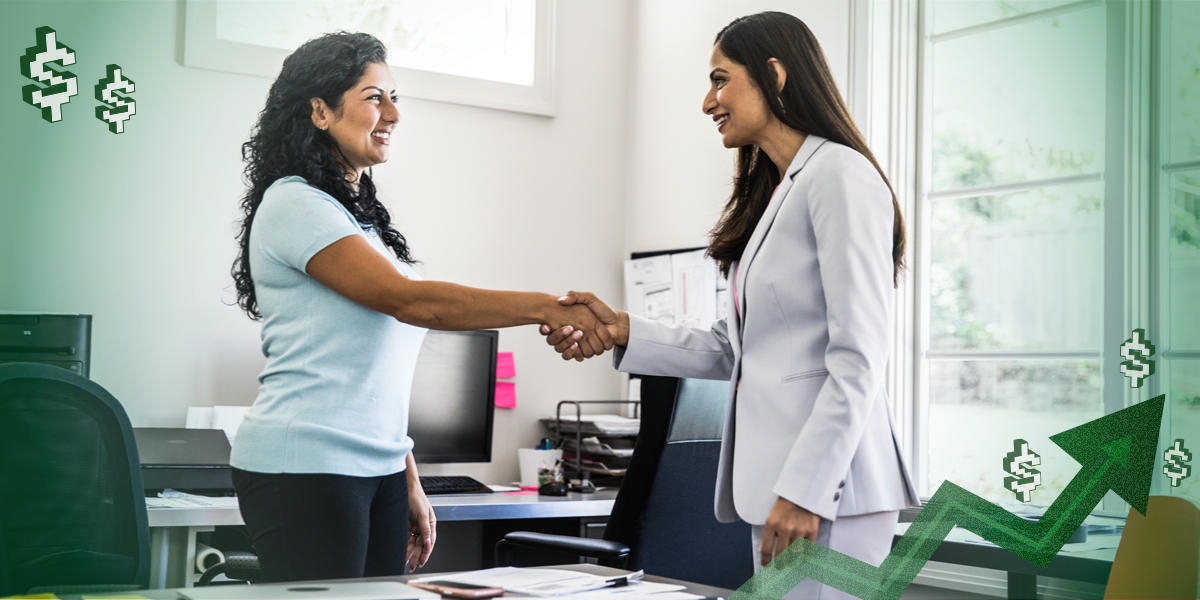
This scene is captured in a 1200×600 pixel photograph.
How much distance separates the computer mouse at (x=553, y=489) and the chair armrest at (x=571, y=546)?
86 centimetres

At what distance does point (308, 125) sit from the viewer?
1.32 meters

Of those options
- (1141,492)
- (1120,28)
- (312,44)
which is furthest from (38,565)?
(1120,28)

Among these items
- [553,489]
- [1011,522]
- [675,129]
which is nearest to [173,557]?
[553,489]

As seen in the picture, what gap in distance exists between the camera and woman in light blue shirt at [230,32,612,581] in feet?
3.81

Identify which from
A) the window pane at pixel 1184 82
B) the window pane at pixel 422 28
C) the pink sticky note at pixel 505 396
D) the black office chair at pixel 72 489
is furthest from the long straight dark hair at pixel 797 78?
the pink sticky note at pixel 505 396

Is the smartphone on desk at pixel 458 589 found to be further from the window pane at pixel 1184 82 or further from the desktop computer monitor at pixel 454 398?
the window pane at pixel 1184 82

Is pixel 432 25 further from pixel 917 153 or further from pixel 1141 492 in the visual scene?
pixel 1141 492

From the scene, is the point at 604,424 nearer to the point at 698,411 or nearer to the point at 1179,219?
the point at 698,411

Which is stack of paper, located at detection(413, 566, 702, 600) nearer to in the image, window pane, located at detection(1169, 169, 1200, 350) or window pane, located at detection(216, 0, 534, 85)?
window pane, located at detection(1169, 169, 1200, 350)

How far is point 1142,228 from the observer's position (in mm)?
2162

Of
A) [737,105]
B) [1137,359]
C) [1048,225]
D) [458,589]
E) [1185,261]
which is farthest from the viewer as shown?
[1048,225]

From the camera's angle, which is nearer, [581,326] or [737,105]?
[737,105]

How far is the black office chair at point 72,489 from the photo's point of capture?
1.23 meters

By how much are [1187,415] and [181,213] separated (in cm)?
242
